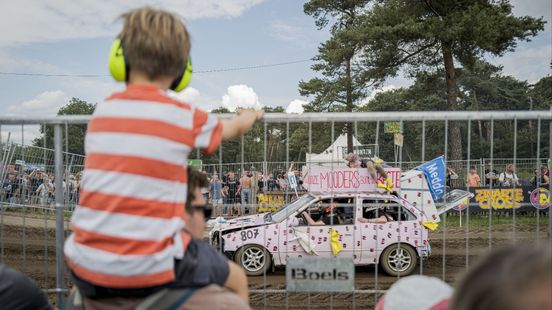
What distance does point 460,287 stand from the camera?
916 mm

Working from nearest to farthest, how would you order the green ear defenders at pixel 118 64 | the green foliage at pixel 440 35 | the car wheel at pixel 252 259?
the green ear defenders at pixel 118 64 < the car wheel at pixel 252 259 < the green foliage at pixel 440 35

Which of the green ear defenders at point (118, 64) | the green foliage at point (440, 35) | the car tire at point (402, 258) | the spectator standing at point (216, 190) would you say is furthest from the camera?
the green foliage at point (440, 35)

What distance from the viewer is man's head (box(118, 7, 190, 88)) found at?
1686 millimetres

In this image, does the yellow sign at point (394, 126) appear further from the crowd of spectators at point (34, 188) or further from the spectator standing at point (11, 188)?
the spectator standing at point (11, 188)

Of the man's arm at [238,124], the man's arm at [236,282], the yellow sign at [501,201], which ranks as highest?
the man's arm at [238,124]

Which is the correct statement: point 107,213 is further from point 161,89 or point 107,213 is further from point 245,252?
point 245,252

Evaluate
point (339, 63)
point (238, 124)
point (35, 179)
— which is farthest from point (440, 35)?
point (238, 124)

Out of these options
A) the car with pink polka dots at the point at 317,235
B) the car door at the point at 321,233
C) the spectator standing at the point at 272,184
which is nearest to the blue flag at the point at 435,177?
the car with pink polka dots at the point at 317,235

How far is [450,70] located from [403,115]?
1992 centimetres

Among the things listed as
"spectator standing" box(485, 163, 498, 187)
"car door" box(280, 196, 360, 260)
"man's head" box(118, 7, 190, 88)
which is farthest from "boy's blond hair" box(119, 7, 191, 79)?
"car door" box(280, 196, 360, 260)

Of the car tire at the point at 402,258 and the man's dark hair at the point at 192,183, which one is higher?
the man's dark hair at the point at 192,183

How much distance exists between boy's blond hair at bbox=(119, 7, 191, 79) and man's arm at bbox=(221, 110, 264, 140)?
0.33 m

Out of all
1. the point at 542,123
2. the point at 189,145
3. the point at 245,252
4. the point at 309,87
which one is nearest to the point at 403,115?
the point at 542,123

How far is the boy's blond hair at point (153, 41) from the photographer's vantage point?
168 cm
